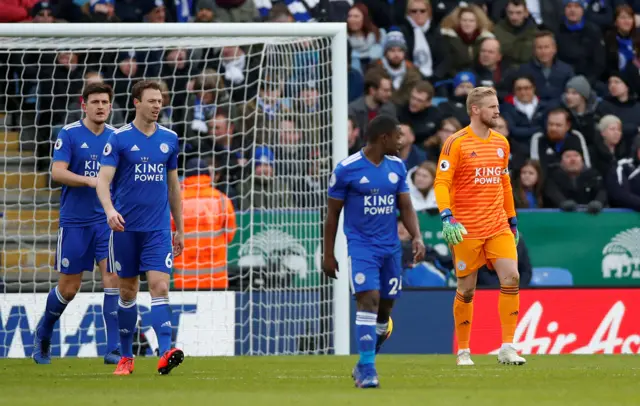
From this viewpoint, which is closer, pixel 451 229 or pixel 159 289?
pixel 159 289

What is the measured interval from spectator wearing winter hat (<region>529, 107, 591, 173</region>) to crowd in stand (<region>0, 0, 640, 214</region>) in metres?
0.02

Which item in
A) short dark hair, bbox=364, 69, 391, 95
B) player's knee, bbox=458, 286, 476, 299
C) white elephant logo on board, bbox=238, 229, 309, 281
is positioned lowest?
player's knee, bbox=458, 286, 476, 299

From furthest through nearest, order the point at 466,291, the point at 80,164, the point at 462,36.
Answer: the point at 462,36
the point at 80,164
the point at 466,291

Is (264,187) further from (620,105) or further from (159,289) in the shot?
(620,105)

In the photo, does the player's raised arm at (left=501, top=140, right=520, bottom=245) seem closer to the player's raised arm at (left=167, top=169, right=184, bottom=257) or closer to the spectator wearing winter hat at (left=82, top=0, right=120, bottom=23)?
the player's raised arm at (left=167, top=169, right=184, bottom=257)

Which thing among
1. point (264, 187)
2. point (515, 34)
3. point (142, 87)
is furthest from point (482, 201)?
point (515, 34)

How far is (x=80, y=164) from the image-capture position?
37.7 ft

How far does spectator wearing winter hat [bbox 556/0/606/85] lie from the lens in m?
17.9

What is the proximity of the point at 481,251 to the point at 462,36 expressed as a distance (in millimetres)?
6921

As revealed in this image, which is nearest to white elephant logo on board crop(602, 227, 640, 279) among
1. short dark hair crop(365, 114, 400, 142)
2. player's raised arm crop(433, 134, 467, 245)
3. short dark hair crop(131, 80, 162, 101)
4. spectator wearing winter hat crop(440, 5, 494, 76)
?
spectator wearing winter hat crop(440, 5, 494, 76)

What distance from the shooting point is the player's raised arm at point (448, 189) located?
10.5 meters

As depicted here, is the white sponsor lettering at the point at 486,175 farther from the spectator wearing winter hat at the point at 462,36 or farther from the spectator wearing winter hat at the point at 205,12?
the spectator wearing winter hat at the point at 205,12

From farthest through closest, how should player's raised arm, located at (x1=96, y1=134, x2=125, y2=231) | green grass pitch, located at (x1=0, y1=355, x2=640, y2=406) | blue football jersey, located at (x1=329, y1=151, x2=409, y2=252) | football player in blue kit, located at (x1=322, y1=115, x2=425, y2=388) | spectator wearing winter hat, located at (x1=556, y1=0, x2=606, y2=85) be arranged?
spectator wearing winter hat, located at (x1=556, y1=0, x2=606, y2=85) → player's raised arm, located at (x1=96, y1=134, x2=125, y2=231) → blue football jersey, located at (x1=329, y1=151, x2=409, y2=252) → football player in blue kit, located at (x1=322, y1=115, x2=425, y2=388) → green grass pitch, located at (x1=0, y1=355, x2=640, y2=406)

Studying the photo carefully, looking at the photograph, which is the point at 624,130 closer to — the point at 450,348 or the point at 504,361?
the point at 450,348
